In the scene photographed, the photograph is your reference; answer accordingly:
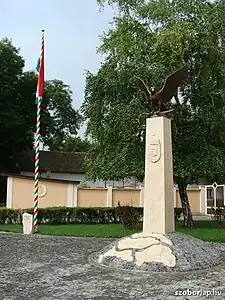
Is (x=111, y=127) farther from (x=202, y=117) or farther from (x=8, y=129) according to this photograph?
(x=8, y=129)

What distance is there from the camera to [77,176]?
3588 cm

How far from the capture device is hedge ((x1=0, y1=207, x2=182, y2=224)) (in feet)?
63.2

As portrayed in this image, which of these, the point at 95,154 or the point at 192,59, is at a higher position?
the point at 192,59

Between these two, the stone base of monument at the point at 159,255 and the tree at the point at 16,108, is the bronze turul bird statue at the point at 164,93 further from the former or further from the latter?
the tree at the point at 16,108

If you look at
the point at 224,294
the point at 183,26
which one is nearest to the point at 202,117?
the point at 183,26

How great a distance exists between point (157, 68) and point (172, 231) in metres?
7.22

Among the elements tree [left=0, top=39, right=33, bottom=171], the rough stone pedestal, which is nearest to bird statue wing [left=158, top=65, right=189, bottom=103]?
the rough stone pedestal

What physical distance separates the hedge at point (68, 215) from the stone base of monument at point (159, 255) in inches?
393

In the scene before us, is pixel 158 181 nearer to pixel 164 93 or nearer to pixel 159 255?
pixel 159 255

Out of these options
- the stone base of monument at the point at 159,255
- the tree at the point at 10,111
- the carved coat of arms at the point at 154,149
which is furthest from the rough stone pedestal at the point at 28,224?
the tree at the point at 10,111

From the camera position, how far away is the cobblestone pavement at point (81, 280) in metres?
6.03

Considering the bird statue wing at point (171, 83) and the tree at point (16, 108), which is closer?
the bird statue wing at point (171, 83)

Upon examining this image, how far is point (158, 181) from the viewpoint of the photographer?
918 cm

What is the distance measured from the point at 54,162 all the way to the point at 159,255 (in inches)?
1147
